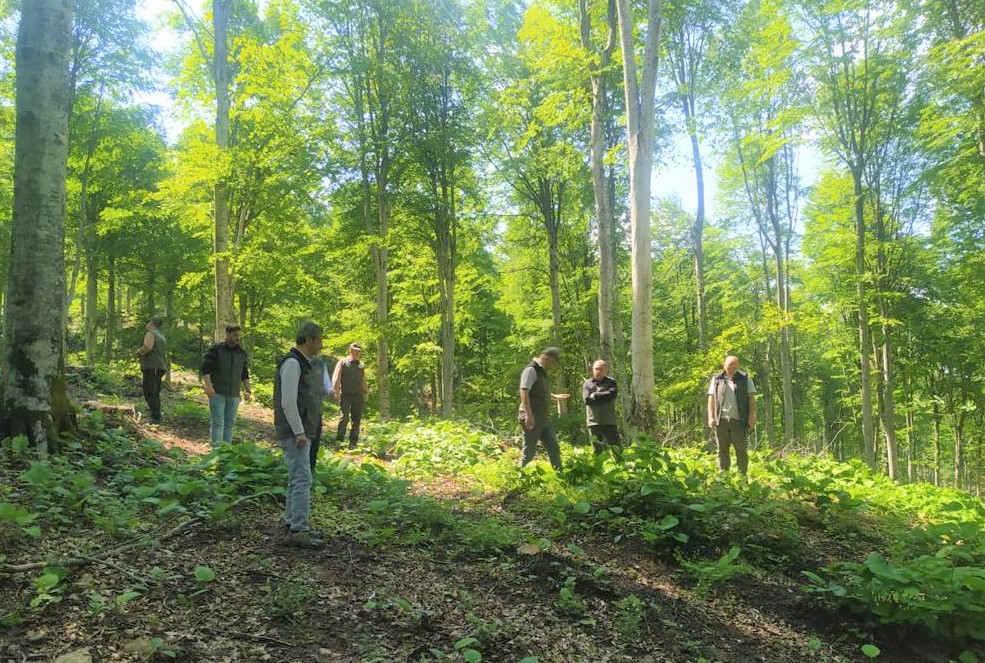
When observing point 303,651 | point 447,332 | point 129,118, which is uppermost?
Answer: point 129,118

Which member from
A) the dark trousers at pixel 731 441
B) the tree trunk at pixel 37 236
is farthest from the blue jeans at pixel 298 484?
the dark trousers at pixel 731 441

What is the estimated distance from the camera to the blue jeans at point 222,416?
7.38 metres

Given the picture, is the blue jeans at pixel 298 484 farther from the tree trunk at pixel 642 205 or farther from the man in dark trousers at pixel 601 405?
the tree trunk at pixel 642 205

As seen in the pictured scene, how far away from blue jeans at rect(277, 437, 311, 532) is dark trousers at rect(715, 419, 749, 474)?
20.6 feet

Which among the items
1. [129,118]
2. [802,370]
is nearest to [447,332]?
[129,118]

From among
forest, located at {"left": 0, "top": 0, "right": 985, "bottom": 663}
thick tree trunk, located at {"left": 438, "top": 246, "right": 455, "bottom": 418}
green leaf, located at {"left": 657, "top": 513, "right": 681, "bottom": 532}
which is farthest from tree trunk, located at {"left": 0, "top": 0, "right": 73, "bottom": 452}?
thick tree trunk, located at {"left": 438, "top": 246, "right": 455, "bottom": 418}

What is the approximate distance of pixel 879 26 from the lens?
12734mm

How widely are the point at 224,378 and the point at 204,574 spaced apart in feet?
14.4

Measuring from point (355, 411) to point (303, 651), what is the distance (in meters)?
7.53

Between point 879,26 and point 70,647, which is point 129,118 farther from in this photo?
point 879,26

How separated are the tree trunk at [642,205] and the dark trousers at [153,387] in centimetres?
775

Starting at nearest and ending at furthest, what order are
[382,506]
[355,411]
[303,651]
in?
[303,651] → [382,506] → [355,411]

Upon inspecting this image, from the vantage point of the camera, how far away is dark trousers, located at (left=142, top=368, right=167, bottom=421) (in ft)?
29.4

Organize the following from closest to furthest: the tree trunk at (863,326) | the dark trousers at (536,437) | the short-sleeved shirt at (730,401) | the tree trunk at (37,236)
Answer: the tree trunk at (37,236) < the dark trousers at (536,437) < the short-sleeved shirt at (730,401) < the tree trunk at (863,326)
